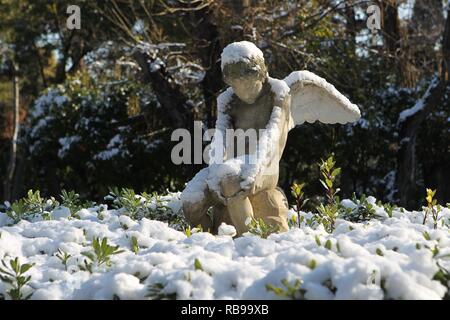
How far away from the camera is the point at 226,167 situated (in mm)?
4133

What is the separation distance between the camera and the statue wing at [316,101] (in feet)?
15.9

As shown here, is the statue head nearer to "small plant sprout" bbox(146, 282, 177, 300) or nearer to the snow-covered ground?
the snow-covered ground

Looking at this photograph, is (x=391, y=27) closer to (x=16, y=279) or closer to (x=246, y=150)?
(x=246, y=150)

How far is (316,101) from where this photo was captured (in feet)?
16.8

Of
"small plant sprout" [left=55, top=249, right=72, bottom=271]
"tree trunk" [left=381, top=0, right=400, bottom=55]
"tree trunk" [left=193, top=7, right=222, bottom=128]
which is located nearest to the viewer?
"small plant sprout" [left=55, top=249, right=72, bottom=271]

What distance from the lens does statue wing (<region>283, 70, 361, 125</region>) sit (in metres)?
4.86

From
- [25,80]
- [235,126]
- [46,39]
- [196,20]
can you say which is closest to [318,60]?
[196,20]

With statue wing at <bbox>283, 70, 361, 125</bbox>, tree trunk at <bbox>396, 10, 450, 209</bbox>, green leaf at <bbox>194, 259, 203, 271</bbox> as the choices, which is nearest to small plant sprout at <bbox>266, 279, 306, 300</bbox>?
green leaf at <bbox>194, 259, 203, 271</bbox>

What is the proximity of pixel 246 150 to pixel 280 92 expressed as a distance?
46 cm

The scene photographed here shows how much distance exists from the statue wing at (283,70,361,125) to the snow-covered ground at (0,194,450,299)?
1.30 metres

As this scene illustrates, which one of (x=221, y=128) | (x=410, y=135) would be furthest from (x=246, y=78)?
(x=410, y=135)

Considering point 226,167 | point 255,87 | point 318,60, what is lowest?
point 226,167
